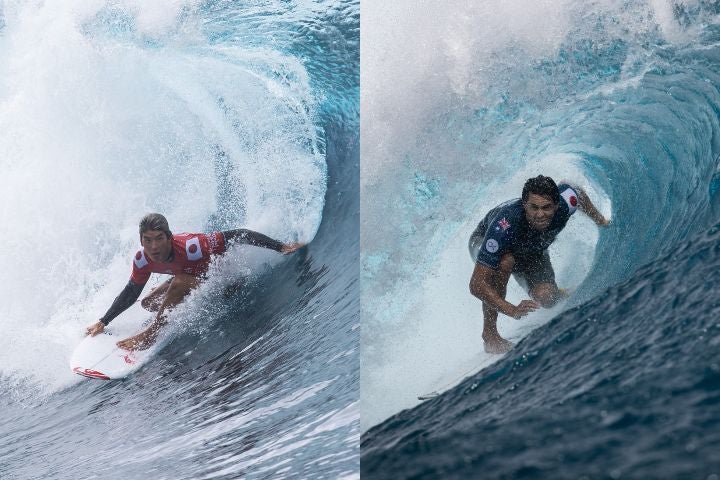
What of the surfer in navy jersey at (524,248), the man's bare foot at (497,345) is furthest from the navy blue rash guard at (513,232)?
the man's bare foot at (497,345)

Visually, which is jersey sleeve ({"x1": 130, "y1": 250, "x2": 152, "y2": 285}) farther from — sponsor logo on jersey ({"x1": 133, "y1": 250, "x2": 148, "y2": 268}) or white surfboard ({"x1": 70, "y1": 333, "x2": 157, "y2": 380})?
white surfboard ({"x1": 70, "y1": 333, "x2": 157, "y2": 380})

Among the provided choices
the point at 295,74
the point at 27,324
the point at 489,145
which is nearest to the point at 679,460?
the point at 489,145

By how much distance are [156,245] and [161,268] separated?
7 centimetres

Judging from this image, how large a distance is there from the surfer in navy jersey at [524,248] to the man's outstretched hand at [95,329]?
114 cm

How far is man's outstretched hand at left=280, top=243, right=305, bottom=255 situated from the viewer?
93.0 inches

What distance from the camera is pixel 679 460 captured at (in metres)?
1.53

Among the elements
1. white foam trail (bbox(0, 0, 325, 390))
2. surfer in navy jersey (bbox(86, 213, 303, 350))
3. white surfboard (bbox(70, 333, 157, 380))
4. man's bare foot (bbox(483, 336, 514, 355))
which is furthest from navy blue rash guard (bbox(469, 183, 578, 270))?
white surfboard (bbox(70, 333, 157, 380))

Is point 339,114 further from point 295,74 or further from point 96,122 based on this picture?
point 96,122

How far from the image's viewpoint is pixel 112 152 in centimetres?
224

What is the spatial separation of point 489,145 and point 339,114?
1.75ft

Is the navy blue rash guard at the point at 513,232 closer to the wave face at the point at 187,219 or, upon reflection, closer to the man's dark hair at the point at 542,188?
the man's dark hair at the point at 542,188

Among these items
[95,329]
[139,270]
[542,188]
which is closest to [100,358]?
[95,329]

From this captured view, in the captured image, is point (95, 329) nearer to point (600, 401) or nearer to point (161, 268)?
point (161, 268)

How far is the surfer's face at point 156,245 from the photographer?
2215mm
